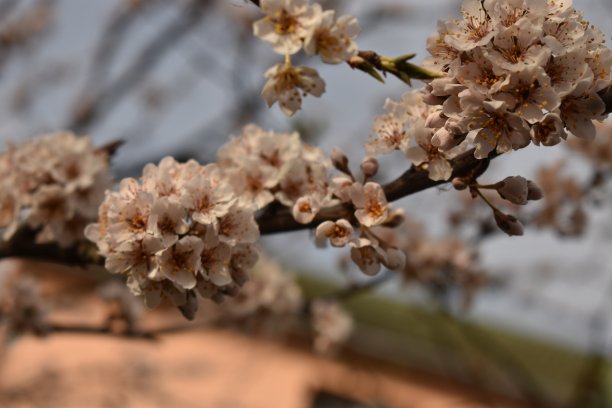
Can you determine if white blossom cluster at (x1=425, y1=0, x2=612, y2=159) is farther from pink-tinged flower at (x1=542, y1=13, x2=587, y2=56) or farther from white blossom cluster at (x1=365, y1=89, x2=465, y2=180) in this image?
white blossom cluster at (x1=365, y1=89, x2=465, y2=180)

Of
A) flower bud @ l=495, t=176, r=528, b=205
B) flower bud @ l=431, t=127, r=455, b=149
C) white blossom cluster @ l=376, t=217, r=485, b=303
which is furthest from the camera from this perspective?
white blossom cluster @ l=376, t=217, r=485, b=303

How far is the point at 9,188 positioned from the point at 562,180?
318 cm

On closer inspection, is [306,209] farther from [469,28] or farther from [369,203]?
[469,28]

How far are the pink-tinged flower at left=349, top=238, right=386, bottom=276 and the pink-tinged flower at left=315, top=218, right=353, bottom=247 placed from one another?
3 cm

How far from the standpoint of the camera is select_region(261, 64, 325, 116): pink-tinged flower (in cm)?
161

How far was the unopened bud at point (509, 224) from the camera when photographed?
1513 mm

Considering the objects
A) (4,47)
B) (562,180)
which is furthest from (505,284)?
(4,47)

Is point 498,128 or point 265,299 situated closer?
point 498,128

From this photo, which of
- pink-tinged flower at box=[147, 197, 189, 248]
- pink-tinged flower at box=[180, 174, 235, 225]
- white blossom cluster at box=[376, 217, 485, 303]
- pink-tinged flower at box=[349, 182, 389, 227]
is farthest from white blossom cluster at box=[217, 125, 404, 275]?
white blossom cluster at box=[376, 217, 485, 303]

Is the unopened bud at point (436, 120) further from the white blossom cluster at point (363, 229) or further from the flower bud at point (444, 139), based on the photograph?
the white blossom cluster at point (363, 229)

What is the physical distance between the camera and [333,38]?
1598 mm

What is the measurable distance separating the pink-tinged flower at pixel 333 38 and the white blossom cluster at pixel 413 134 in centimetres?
19

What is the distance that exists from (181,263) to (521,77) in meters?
0.91

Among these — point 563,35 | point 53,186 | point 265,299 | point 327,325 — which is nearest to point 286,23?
point 563,35
